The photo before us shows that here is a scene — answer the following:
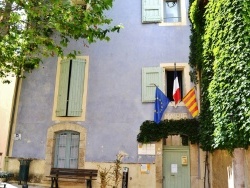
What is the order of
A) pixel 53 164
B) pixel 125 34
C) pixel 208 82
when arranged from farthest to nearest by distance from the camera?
pixel 125 34 < pixel 53 164 < pixel 208 82

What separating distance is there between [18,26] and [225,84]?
238 inches

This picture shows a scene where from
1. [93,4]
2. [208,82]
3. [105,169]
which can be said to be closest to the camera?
[93,4]

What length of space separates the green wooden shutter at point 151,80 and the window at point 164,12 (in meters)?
1.82

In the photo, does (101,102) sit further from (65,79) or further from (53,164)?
(53,164)

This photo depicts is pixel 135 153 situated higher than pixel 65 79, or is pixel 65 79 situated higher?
pixel 65 79

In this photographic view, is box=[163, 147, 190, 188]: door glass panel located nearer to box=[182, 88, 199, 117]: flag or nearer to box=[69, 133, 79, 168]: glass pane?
box=[182, 88, 199, 117]: flag

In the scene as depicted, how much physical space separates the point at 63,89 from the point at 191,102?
4546mm

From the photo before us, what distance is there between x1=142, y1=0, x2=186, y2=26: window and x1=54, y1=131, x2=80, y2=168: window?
496cm

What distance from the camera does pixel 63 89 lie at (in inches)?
428

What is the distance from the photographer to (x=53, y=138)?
10531 mm

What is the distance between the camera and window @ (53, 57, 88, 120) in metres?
10.6

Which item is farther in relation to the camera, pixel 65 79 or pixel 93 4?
pixel 65 79

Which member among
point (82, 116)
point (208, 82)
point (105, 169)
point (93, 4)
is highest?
point (93, 4)

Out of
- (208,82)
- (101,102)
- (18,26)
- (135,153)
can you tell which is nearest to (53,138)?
(101,102)
